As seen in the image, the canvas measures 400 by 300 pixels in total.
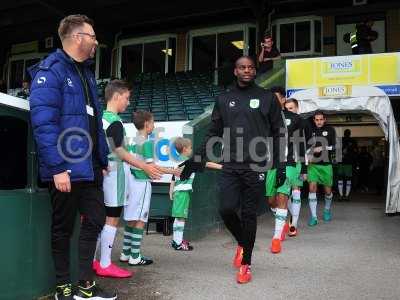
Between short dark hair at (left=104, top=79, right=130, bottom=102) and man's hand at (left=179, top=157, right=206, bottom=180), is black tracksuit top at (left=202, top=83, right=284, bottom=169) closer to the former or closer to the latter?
man's hand at (left=179, top=157, right=206, bottom=180)

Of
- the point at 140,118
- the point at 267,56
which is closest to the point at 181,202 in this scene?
the point at 140,118

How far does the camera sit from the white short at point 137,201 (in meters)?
4.89

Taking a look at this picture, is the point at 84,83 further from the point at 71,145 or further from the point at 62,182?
the point at 62,182

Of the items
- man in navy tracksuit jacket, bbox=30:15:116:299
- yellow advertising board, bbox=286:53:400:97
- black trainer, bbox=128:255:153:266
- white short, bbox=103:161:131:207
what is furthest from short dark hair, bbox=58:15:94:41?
yellow advertising board, bbox=286:53:400:97

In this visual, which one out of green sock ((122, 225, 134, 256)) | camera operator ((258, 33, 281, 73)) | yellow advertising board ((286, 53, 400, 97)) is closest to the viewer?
green sock ((122, 225, 134, 256))

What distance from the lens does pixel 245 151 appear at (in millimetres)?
4496

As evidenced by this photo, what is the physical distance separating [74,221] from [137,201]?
1458 millimetres

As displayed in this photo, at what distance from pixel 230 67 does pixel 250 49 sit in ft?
13.0

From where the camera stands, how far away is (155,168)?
164 inches

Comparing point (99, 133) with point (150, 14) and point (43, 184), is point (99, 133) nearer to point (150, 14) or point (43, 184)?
point (43, 184)

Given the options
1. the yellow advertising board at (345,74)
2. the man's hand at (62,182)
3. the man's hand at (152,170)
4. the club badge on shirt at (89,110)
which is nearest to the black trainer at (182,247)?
the man's hand at (152,170)

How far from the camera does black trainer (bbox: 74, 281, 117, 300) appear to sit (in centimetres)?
342

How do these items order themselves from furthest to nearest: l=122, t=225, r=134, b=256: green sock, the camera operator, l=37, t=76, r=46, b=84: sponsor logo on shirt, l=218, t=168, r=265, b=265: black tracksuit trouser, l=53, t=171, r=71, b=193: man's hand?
the camera operator → l=122, t=225, r=134, b=256: green sock → l=218, t=168, r=265, b=265: black tracksuit trouser → l=37, t=76, r=46, b=84: sponsor logo on shirt → l=53, t=171, r=71, b=193: man's hand

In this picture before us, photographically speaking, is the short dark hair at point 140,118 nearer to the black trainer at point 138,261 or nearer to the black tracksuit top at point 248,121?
the black tracksuit top at point 248,121
